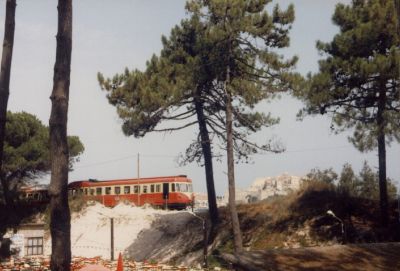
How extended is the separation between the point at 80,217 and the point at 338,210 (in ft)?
75.5

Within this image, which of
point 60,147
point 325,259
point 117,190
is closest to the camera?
point 325,259

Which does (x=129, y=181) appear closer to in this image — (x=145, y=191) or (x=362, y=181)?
(x=145, y=191)

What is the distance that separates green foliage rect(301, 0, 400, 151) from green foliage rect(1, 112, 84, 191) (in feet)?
76.9

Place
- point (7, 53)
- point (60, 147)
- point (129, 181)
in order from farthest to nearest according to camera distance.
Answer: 1. point (129, 181)
2. point (7, 53)
3. point (60, 147)

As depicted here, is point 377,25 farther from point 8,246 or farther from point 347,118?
point 8,246

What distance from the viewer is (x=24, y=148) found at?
116 ft

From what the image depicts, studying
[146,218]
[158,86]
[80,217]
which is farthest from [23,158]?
[158,86]

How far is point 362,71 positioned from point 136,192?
77.2ft

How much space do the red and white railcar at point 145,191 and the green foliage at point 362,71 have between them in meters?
16.4

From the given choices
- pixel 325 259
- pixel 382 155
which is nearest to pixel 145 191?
pixel 382 155

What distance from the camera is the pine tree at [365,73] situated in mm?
20203

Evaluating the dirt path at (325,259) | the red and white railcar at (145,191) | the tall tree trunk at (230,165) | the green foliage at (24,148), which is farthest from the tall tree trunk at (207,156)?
the dirt path at (325,259)

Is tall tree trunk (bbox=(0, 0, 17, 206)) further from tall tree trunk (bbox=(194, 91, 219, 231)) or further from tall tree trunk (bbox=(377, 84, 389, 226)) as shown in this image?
tall tree trunk (bbox=(377, 84, 389, 226))

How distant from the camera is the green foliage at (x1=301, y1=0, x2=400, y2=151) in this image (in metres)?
20.2
